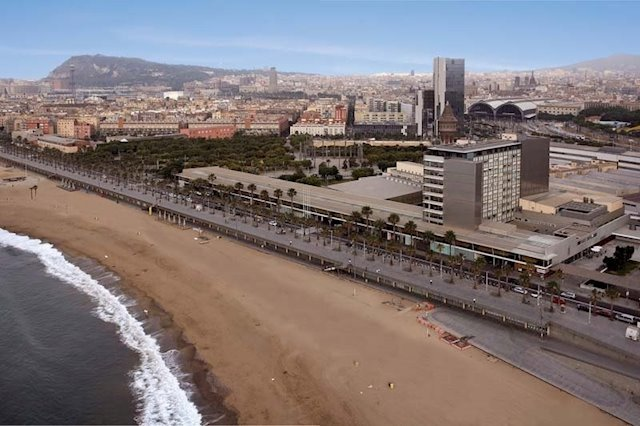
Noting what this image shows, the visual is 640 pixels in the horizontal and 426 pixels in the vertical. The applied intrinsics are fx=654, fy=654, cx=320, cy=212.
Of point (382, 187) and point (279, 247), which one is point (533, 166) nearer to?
point (382, 187)

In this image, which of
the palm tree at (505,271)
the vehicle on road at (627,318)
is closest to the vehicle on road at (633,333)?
the vehicle on road at (627,318)

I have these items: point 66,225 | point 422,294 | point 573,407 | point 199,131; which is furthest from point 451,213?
point 199,131

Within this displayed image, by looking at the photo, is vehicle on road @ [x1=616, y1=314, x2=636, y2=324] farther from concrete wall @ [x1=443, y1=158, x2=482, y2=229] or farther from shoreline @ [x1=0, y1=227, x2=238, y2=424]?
shoreline @ [x1=0, y1=227, x2=238, y2=424]

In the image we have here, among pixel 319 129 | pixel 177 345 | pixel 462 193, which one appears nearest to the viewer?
pixel 177 345

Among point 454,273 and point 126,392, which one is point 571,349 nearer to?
point 454,273

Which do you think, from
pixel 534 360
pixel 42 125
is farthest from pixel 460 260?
pixel 42 125

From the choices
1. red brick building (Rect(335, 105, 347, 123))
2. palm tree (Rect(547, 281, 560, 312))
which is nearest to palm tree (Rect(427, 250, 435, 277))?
palm tree (Rect(547, 281, 560, 312))
